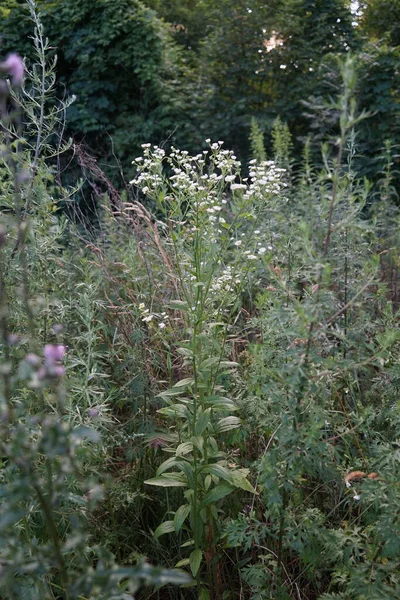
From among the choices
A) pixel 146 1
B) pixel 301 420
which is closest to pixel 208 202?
pixel 301 420

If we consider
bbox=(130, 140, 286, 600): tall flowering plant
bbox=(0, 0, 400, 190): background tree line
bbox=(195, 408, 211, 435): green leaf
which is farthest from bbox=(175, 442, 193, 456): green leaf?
bbox=(0, 0, 400, 190): background tree line

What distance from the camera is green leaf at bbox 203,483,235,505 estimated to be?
2164mm

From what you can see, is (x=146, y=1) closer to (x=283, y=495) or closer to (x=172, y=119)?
(x=172, y=119)

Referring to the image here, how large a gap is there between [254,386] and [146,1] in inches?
307

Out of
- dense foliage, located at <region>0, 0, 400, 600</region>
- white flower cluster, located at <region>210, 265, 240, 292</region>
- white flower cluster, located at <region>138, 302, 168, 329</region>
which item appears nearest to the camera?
dense foliage, located at <region>0, 0, 400, 600</region>

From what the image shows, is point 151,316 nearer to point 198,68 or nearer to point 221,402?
point 221,402

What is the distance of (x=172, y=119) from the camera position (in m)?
7.77

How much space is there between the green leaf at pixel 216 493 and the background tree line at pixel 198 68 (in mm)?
5814

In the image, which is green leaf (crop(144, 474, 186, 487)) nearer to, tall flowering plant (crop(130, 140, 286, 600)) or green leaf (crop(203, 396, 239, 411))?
tall flowering plant (crop(130, 140, 286, 600))

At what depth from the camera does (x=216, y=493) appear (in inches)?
85.6

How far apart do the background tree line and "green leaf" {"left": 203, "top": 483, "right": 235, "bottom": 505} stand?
581 cm

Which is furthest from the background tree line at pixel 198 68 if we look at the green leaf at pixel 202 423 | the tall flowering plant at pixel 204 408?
the green leaf at pixel 202 423

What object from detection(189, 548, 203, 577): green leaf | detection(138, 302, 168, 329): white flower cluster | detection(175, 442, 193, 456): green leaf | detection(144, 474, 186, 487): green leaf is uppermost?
detection(138, 302, 168, 329): white flower cluster

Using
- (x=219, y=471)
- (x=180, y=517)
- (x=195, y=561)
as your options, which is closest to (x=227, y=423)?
(x=219, y=471)
